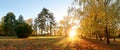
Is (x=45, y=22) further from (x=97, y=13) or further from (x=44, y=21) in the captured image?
(x=97, y=13)

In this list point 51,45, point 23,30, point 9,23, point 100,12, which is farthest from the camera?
point 9,23

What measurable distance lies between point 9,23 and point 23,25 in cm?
3645

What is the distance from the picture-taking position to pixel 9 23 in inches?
3241

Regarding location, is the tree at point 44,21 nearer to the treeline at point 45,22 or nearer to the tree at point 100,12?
the treeline at point 45,22

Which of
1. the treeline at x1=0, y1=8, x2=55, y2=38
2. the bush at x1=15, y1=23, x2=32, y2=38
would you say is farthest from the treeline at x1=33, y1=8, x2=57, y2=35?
the bush at x1=15, y1=23, x2=32, y2=38

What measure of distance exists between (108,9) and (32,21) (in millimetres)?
86309

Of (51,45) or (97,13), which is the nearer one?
(51,45)

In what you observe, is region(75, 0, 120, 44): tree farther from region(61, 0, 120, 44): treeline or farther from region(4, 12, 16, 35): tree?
region(4, 12, 16, 35): tree

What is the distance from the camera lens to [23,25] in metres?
47.7

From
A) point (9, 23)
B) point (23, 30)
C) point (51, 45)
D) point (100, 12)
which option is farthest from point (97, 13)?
point (9, 23)

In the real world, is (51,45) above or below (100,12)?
below

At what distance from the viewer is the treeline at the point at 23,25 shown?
47.9 metres

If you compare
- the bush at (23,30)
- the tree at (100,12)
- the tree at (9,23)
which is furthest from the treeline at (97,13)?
the tree at (9,23)

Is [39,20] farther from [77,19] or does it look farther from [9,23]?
[77,19]
